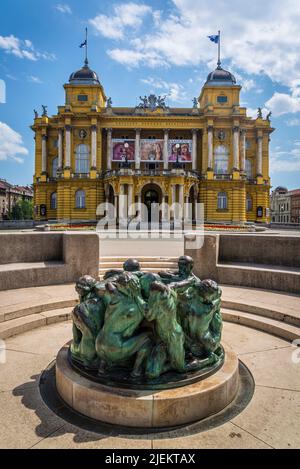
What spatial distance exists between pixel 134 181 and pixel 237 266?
34510mm

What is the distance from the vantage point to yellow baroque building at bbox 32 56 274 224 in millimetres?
46188

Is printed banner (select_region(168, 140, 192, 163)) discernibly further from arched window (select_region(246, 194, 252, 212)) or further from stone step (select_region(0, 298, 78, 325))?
stone step (select_region(0, 298, 78, 325))

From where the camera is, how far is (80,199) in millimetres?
46594

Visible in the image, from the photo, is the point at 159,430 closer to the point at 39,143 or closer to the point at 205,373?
the point at 205,373

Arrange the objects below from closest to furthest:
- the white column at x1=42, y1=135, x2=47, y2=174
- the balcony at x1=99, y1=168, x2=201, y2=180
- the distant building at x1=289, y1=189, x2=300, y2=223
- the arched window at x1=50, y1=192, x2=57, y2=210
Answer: the balcony at x1=99, y1=168, x2=201, y2=180, the white column at x1=42, y1=135, x2=47, y2=174, the arched window at x1=50, y1=192, x2=57, y2=210, the distant building at x1=289, y1=189, x2=300, y2=223

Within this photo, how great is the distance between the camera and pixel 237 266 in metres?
9.34

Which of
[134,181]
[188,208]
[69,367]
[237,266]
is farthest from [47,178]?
[69,367]

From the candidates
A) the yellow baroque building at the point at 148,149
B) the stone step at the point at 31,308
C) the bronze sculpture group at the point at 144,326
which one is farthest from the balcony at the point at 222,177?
the bronze sculpture group at the point at 144,326

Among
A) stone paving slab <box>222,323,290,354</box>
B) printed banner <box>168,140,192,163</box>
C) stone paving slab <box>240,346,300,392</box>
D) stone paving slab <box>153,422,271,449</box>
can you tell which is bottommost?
stone paving slab <box>153,422,271,449</box>

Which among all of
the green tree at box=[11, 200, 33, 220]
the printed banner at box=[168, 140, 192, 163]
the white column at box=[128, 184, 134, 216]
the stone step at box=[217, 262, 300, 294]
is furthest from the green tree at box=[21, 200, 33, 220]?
the stone step at box=[217, 262, 300, 294]

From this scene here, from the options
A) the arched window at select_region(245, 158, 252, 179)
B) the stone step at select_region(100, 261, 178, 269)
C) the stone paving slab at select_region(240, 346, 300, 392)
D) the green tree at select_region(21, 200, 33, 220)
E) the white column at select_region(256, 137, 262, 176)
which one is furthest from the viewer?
the green tree at select_region(21, 200, 33, 220)

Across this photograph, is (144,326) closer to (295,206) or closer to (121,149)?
(121,149)

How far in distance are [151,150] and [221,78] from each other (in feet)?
53.0

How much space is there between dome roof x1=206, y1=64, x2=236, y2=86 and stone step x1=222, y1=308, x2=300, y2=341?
49.1 metres
